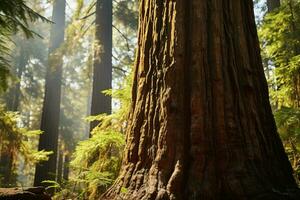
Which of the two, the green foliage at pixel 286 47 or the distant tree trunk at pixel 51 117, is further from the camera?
the distant tree trunk at pixel 51 117

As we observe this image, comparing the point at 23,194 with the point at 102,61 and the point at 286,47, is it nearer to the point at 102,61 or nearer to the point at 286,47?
the point at 286,47

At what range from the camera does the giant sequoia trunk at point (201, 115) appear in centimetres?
259

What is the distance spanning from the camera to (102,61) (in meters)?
10.3

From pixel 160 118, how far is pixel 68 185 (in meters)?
1.96

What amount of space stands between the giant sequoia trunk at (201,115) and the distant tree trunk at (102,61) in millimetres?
6788

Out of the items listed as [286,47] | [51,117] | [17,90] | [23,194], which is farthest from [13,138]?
[17,90]

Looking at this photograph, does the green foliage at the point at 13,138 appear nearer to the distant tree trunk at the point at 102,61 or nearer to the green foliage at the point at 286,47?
the distant tree trunk at the point at 102,61

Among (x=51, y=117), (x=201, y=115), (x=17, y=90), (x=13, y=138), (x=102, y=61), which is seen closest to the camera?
(x=201, y=115)

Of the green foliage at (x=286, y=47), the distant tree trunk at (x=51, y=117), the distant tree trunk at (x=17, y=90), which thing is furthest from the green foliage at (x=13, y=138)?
the distant tree trunk at (x=17, y=90)

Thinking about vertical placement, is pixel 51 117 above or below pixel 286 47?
below

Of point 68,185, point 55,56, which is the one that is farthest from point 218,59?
point 55,56

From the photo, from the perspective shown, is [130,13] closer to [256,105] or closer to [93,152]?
[93,152]

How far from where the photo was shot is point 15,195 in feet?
9.26

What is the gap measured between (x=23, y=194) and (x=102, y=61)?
774 cm
